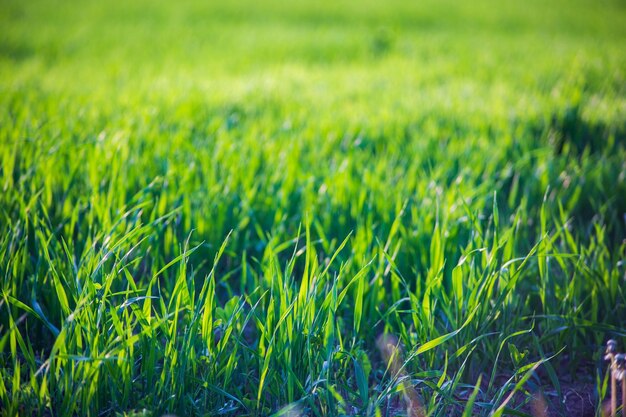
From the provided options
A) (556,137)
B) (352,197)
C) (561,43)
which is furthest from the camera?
(561,43)

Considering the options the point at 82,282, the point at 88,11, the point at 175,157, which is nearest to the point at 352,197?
the point at 175,157

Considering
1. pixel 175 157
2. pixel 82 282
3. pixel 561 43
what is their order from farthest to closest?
pixel 561 43
pixel 175 157
pixel 82 282

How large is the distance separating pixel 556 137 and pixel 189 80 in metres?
3.44

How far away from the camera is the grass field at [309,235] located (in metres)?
1.13

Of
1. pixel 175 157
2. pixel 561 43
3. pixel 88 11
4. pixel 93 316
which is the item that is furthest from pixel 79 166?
pixel 88 11

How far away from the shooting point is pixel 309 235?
1370 mm

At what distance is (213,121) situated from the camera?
3055 millimetres

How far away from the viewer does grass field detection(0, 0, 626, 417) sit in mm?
1135

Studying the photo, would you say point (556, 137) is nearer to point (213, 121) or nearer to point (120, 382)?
point (213, 121)

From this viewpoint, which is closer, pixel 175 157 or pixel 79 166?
pixel 79 166

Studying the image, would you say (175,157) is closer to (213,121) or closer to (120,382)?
(213,121)

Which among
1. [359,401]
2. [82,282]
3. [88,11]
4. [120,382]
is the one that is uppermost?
[88,11]

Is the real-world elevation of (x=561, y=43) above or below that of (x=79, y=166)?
above

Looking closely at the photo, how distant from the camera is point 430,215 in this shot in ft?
5.86
